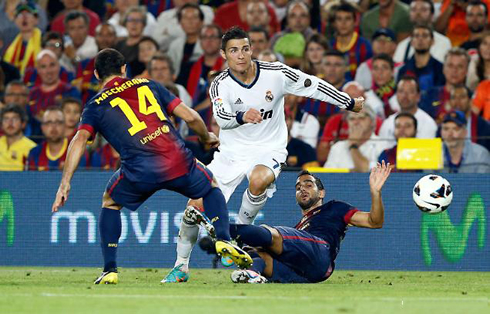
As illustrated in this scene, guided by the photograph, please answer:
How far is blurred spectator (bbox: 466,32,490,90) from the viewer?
16.2 meters

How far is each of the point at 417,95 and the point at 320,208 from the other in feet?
15.4

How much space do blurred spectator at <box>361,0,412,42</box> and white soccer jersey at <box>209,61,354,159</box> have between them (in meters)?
6.70

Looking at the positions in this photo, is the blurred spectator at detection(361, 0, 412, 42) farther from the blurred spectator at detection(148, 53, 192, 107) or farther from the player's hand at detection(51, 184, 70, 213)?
the player's hand at detection(51, 184, 70, 213)

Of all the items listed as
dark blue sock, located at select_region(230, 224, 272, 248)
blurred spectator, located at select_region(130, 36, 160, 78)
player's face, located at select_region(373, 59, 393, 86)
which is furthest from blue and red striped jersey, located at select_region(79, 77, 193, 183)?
blurred spectator, located at select_region(130, 36, 160, 78)

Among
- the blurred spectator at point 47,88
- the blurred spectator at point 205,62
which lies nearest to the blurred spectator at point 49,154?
the blurred spectator at point 47,88

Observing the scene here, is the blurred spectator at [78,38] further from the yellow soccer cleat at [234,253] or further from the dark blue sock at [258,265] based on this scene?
the yellow soccer cleat at [234,253]

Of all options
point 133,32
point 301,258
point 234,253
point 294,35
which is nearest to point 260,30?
point 294,35

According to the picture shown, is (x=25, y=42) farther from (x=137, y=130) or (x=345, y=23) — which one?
(x=137, y=130)

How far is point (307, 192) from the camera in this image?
1138 centimetres

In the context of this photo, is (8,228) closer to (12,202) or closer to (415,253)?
(12,202)

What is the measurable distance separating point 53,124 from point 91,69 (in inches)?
117

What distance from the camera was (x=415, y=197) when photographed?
38.9 feet

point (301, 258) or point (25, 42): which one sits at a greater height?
point (25, 42)

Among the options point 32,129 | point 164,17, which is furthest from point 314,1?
point 32,129
